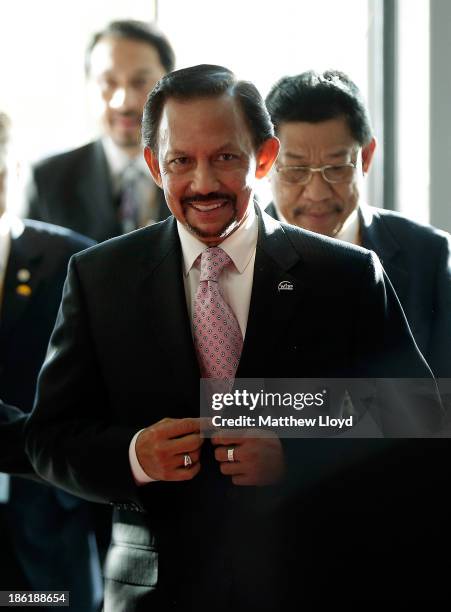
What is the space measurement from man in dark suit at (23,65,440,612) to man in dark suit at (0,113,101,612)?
39 centimetres

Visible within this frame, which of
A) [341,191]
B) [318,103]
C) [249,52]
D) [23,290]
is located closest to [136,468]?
[23,290]

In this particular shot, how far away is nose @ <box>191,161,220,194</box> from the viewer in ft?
4.72

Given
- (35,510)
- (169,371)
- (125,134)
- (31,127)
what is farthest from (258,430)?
(31,127)

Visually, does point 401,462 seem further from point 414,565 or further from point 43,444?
point 43,444

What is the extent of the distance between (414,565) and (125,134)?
1274 millimetres

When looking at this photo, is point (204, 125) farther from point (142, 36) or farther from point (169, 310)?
point (142, 36)

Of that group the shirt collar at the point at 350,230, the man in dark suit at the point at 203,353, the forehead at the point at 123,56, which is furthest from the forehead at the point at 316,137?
the forehead at the point at 123,56

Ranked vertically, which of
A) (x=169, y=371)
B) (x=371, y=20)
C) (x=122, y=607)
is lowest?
(x=122, y=607)

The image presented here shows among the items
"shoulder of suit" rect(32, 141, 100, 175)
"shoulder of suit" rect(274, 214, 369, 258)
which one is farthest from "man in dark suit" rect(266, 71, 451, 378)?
"shoulder of suit" rect(32, 141, 100, 175)

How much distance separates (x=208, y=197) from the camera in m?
1.45

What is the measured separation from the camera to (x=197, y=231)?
→ 4.88 feet

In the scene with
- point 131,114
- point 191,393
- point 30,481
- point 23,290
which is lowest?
point 30,481

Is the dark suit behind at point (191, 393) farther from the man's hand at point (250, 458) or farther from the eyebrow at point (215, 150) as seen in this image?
the eyebrow at point (215, 150)

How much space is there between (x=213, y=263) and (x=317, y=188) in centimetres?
45
